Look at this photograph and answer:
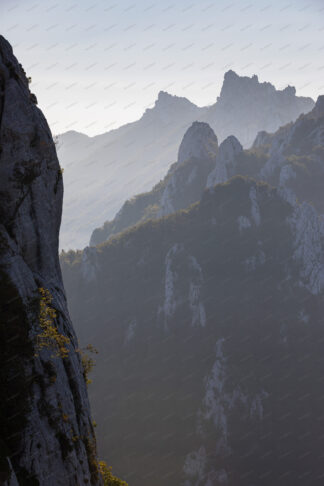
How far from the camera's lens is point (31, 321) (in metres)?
19.6

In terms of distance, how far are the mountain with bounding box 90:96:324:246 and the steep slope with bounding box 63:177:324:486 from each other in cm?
1815

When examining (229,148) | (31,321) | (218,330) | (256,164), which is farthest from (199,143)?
(31,321)

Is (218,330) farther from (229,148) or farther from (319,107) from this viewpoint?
(319,107)

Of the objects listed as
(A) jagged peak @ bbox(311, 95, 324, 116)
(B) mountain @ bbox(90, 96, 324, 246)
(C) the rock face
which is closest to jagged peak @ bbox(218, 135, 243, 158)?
(B) mountain @ bbox(90, 96, 324, 246)

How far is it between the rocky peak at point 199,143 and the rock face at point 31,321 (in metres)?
143

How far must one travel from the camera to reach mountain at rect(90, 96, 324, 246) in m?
126

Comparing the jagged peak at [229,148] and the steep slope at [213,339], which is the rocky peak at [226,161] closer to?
the jagged peak at [229,148]

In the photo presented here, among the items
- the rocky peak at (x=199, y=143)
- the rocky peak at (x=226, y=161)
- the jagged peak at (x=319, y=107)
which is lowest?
the rocky peak at (x=226, y=161)

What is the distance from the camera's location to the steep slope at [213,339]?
7662 centimetres

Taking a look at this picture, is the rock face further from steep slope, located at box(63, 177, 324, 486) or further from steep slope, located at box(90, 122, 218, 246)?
steep slope, located at box(90, 122, 218, 246)

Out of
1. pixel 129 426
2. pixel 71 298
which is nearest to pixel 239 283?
pixel 129 426

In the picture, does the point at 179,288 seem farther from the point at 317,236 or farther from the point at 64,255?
the point at 64,255

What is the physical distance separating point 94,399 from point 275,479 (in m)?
46.7

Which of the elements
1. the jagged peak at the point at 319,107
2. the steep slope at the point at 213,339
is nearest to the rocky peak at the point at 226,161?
the steep slope at the point at 213,339
